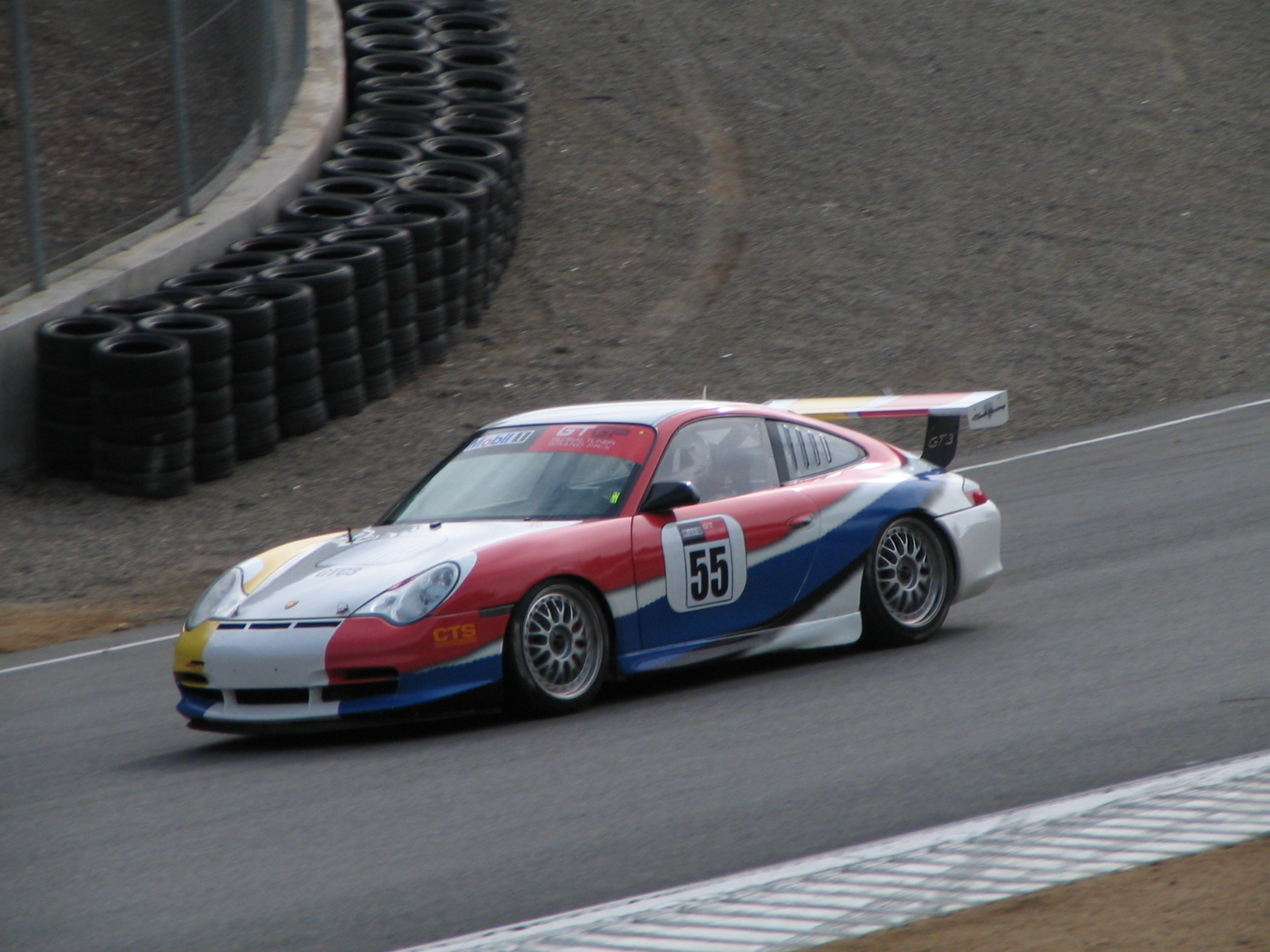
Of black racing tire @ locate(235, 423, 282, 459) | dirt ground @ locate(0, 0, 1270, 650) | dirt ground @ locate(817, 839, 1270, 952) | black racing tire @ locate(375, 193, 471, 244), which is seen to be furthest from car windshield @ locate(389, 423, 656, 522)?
black racing tire @ locate(375, 193, 471, 244)

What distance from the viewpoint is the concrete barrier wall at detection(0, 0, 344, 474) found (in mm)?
13820

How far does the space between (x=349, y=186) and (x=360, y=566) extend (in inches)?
450

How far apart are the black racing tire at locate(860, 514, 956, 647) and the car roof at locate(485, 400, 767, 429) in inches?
33.6

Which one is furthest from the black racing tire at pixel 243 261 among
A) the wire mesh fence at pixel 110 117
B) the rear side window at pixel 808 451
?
the rear side window at pixel 808 451

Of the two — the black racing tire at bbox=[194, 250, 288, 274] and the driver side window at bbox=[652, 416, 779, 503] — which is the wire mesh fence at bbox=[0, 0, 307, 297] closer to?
the black racing tire at bbox=[194, 250, 288, 274]

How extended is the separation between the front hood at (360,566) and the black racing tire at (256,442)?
672 cm

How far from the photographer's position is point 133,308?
14219 millimetres

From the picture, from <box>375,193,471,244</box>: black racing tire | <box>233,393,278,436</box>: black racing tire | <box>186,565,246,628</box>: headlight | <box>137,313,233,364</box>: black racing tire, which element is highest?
<box>375,193,471,244</box>: black racing tire

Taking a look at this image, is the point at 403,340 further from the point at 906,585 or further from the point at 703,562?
the point at 703,562

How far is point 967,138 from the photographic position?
25156mm

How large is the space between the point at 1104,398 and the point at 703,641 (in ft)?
33.5

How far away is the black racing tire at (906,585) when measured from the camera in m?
8.33

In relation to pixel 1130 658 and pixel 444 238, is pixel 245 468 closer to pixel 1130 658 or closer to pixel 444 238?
pixel 444 238

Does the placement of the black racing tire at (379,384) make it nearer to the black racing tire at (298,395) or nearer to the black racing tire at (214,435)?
the black racing tire at (298,395)
